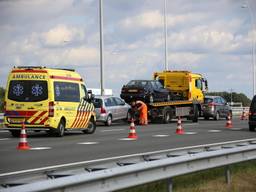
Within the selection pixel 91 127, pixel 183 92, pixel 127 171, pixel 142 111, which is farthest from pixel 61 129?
pixel 183 92

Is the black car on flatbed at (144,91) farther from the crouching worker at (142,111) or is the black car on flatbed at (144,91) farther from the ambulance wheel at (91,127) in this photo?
the ambulance wheel at (91,127)

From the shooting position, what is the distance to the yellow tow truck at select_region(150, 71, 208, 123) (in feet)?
125

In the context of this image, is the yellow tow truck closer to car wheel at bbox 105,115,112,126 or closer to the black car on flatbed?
the black car on flatbed

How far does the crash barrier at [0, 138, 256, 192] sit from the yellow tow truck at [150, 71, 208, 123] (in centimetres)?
2729

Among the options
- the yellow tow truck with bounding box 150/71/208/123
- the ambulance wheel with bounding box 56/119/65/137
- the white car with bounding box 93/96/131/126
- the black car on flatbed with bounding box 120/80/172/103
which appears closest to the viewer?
the ambulance wheel with bounding box 56/119/65/137

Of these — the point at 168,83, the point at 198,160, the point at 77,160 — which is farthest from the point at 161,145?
the point at 168,83

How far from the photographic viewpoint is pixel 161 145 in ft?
63.8

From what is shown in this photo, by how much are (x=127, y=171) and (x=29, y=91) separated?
15.2 meters

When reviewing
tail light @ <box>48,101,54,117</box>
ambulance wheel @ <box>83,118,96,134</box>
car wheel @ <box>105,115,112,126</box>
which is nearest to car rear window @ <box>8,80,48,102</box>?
tail light @ <box>48,101,54,117</box>

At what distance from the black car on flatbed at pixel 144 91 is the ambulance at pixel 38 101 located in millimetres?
13116

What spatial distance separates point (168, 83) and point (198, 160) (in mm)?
31118

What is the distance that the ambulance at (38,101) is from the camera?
22031 millimetres

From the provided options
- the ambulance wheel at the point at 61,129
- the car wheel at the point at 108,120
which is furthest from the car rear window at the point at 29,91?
the car wheel at the point at 108,120

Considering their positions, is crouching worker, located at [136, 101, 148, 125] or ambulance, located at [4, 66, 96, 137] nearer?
ambulance, located at [4, 66, 96, 137]
